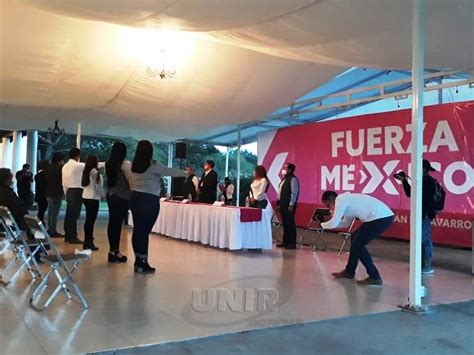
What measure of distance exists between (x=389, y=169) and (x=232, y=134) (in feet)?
21.1

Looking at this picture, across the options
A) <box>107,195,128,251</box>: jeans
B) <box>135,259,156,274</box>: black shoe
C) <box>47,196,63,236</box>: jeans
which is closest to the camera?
<box>135,259,156,274</box>: black shoe

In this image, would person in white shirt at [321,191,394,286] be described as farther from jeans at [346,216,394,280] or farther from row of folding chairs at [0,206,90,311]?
row of folding chairs at [0,206,90,311]

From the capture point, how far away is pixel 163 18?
3773mm

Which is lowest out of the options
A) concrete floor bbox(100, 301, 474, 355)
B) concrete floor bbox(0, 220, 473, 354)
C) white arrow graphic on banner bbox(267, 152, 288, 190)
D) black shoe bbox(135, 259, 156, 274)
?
concrete floor bbox(100, 301, 474, 355)

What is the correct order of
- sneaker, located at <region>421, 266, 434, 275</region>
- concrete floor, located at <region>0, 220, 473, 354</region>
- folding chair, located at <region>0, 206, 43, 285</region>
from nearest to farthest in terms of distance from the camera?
concrete floor, located at <region>0, 220, 473, 354</region> < folding chair, located at <region>0, 206, 43, 285</region> < sneaker, located at <region>421, 266, 434, 275</region>

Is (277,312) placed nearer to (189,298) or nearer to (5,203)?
(189,298)

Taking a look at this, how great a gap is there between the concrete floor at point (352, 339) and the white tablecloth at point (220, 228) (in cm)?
314

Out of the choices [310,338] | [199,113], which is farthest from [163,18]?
[199,113]

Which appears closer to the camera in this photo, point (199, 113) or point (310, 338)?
point (310, 338)

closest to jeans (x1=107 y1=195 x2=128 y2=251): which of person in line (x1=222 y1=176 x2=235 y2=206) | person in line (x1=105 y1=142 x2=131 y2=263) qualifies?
person in line (x1=105 y1=142 x2=131 y2=263)

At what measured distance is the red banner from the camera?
24.8 feet

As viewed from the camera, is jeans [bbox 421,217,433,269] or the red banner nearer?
jeans [bbox 421,217,433,269]

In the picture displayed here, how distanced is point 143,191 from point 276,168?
22.4 ft

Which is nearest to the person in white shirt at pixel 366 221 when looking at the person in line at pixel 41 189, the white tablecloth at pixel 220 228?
the white tablecloth at pixel 220 228
